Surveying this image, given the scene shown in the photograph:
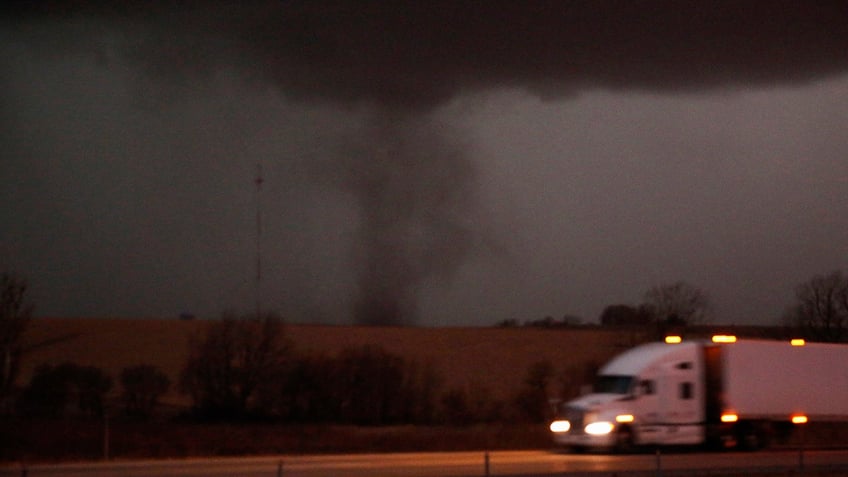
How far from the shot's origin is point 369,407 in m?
60.6

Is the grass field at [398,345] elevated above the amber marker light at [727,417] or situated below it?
above

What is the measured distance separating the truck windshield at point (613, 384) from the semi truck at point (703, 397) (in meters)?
0.03

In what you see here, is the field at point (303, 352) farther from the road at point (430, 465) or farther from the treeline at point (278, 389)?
the road at point (430, 465)

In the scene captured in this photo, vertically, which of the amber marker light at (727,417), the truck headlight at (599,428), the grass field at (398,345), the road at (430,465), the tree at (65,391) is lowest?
the road at (430,465)

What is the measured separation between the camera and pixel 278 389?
60.3 metres

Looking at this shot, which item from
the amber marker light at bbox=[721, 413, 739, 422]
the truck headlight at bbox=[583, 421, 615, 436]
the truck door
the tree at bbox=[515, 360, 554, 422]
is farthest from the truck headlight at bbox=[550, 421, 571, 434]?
the tree at bbox=[515, 360, 554, 422]

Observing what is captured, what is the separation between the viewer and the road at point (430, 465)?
27.0 metres

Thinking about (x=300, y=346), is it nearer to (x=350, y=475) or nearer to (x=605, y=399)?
(x=605, y=399)

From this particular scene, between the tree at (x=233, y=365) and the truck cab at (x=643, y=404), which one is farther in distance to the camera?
the tree at (x=233, y=365)

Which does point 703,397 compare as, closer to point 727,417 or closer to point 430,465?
point 727,417

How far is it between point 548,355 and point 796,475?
2257 inches

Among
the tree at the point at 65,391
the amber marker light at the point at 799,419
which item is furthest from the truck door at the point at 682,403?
the tree at the point at 65,391

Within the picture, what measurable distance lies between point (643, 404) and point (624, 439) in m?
1.28

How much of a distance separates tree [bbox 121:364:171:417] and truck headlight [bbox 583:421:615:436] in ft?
87.4
